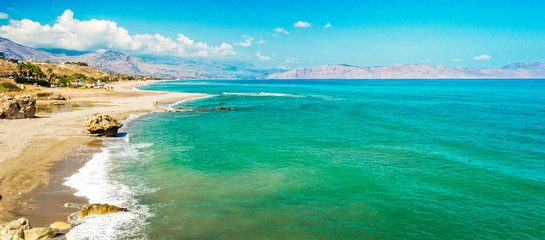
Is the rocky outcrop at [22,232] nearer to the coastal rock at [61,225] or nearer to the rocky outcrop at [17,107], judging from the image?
the coastal rock at [61,225]

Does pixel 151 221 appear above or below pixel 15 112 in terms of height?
below

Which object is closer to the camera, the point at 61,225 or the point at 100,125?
the point at 61,225

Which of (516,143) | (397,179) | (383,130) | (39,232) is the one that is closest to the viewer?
(39,232)

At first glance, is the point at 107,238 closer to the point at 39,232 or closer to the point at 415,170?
the point at 39,232

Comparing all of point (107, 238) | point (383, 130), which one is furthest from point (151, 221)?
point (383, 130)

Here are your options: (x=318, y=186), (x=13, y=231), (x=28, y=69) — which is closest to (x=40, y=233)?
(x=13, y=231)

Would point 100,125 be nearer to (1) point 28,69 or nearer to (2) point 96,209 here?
(2) point 96,209
